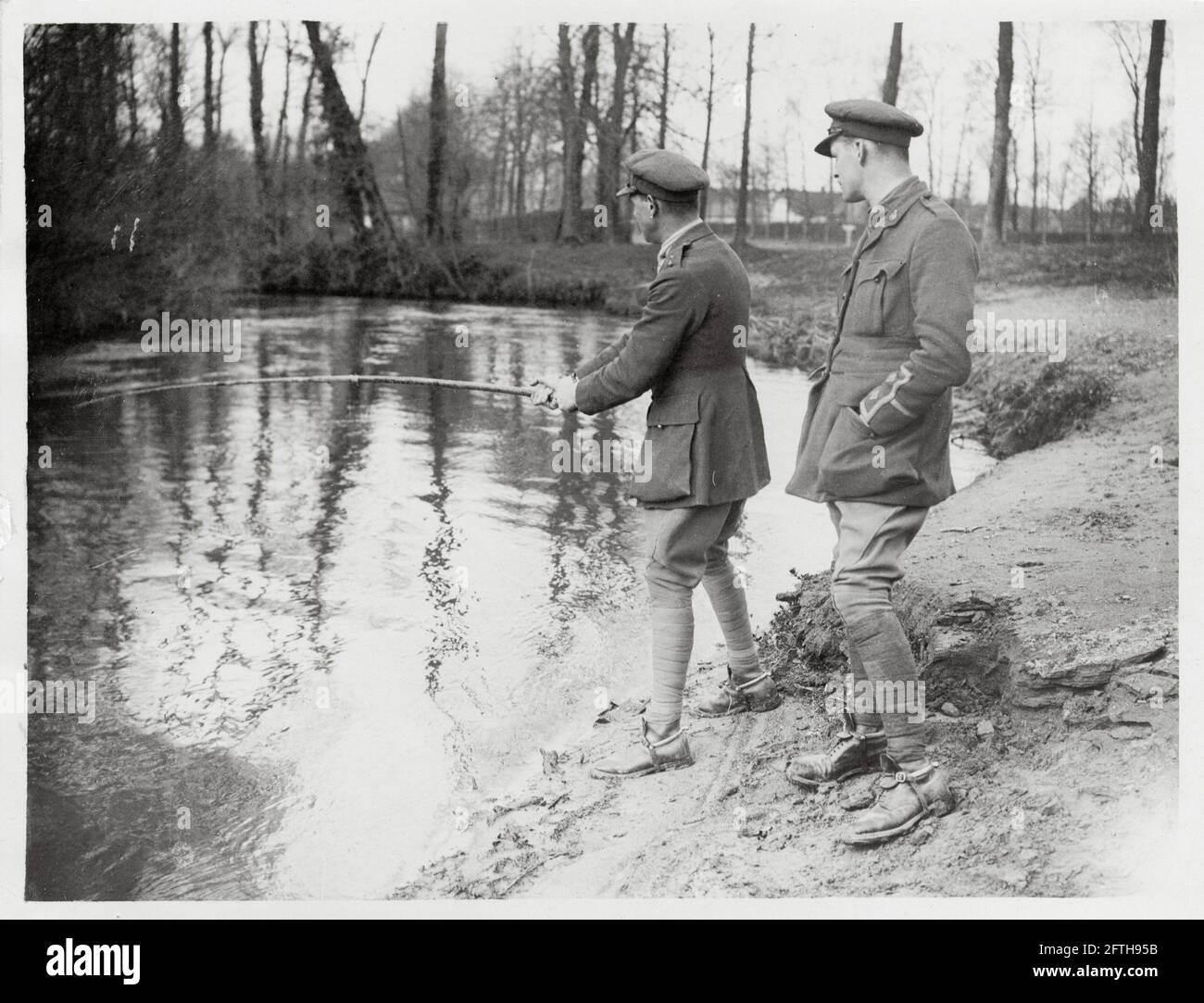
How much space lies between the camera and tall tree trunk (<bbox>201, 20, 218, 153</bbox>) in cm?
671

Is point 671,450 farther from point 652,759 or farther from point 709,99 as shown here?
point 709,99

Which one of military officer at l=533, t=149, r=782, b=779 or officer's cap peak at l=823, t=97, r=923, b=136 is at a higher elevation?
officer's cap peak at l=823, t=97, r=923, b=136

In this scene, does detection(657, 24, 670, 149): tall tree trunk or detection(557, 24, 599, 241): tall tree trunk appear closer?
detection(657, 24, 670, 149): tall tree trunk

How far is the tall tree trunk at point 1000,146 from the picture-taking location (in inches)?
235

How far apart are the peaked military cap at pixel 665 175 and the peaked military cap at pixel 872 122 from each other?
493 mm

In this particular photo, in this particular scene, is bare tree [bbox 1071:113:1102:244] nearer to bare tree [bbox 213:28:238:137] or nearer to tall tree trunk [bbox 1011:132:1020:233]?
tall tree trunk [bbox 1011:132:1020:233]

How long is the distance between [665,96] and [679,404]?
6.10 meters

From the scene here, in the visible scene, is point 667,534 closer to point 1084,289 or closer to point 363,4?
point 363,4

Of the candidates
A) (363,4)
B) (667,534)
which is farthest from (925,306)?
(363,4)

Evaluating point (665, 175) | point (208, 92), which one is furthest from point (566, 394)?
point (208, 92)

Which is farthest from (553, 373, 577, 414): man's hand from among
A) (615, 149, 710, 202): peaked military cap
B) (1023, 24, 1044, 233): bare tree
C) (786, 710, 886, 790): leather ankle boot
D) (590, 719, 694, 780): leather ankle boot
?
(1023, 24, 1044, 233): bare tree

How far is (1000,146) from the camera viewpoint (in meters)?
9.52

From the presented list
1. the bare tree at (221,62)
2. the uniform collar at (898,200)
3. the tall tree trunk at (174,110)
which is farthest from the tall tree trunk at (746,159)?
the tall tree trunk at (174,110)

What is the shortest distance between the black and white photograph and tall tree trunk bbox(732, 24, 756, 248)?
2.8 inches
